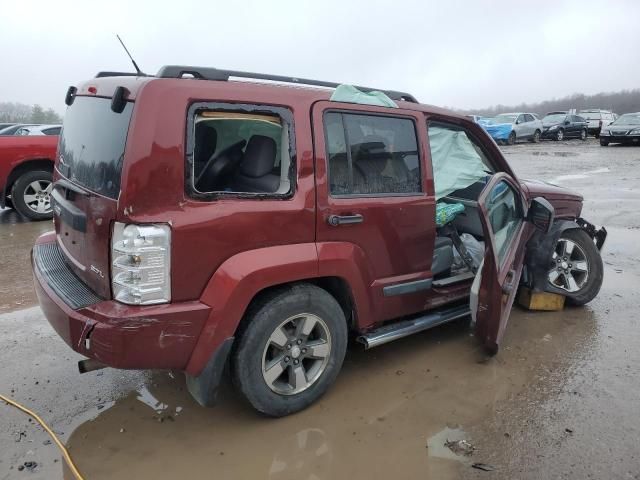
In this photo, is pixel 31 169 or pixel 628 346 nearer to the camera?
pixel 628 346

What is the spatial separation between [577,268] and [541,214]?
108cm

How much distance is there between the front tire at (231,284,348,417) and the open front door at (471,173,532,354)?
1001 millimetres

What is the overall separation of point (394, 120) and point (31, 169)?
6836 millimetres

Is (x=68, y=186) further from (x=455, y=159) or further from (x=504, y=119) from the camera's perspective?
(x=504, y=119)

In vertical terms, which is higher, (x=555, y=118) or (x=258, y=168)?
(x=555, y=118)

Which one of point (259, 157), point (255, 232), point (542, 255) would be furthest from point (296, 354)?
point (542, 255)

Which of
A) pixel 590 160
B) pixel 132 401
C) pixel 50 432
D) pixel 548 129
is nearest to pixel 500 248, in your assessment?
pixel 132 401

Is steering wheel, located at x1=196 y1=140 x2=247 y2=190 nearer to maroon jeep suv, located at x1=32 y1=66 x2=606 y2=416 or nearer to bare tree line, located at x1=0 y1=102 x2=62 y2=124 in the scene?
maroon jeep suv, located at x1=32 y1=66 x2=606 y2=416

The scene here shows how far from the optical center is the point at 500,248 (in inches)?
143

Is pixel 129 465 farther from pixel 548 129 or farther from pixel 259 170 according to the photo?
pixel 548 129

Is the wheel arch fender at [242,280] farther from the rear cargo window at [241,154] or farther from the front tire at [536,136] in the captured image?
the front tire at [536,136]

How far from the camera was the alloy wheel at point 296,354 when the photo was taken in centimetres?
288

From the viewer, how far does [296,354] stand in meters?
2.96

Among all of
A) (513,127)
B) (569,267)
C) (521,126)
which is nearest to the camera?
(569,267)
